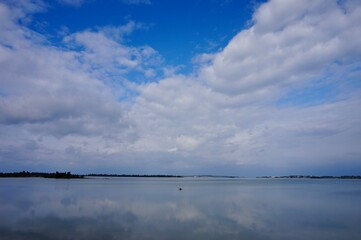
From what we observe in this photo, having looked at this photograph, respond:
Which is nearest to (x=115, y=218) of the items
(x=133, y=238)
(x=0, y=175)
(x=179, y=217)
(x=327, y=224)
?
(x=179, y=217)

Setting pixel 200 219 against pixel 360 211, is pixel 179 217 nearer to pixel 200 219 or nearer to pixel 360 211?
pixel 200 219

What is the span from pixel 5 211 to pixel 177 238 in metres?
18.9

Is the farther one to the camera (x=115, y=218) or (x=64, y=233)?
(x=115, y=218)

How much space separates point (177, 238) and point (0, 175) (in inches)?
8087

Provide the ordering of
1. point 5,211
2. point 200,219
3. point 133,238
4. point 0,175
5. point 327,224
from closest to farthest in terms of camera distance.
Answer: point 133,238 → point 327,224 → point 200,219 → point 5,211 → point 0,175

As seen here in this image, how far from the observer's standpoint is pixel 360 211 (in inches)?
1255

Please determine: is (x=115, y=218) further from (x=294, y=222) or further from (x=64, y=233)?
(x=294, y=222)

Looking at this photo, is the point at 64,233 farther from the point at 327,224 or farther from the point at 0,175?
the point at 0,175

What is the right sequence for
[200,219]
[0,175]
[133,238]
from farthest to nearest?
[0,175]
[200,219]
[133,238]

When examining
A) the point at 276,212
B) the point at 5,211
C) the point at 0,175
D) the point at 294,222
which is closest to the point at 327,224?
the point at 294,222

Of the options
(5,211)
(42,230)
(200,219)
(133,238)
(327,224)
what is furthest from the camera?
(5,211)

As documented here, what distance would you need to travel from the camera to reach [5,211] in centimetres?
2914

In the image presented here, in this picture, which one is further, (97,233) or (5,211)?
(5,211)

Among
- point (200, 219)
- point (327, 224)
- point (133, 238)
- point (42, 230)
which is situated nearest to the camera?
point (133, 238)
